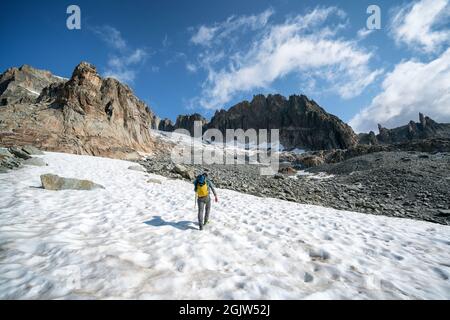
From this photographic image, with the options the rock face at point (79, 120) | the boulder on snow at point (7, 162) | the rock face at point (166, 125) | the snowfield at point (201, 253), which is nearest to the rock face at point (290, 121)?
the rock face at point (166, 125)

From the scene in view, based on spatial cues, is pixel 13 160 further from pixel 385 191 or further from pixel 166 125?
pixel 166 125

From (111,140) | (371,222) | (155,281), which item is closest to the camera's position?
(155,281)

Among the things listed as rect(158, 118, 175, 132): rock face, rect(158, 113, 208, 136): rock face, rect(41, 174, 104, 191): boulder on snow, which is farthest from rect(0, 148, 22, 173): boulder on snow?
rect(158, 118, 175, 132): rock face

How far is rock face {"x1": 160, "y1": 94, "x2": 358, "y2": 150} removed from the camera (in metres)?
118

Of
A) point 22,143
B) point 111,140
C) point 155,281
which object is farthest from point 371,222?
point 111,140

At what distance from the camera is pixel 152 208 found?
368 inches

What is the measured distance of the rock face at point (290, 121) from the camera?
118 meters

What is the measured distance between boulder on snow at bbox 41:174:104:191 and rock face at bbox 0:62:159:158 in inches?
726

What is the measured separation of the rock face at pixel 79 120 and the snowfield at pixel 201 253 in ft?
68.8

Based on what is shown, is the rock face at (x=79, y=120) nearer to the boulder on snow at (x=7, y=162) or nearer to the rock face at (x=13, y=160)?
the rock face at (x=13, y=160)

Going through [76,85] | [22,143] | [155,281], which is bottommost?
[155,281]

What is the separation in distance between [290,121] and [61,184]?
13562cm
